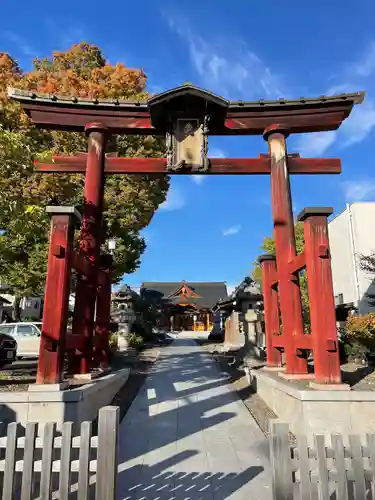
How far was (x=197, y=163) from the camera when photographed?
292 inches

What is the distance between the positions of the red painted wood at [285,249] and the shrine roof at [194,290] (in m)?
36.9

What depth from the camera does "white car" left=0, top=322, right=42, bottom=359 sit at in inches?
590

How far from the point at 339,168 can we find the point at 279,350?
4.40 metres

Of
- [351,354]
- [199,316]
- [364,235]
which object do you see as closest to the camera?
[351,354]

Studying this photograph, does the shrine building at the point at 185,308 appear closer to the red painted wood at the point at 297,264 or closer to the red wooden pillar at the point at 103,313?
the red wooden pillar at the point at 103,313

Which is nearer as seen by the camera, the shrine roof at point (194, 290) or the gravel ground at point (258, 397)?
the gravel ground at point (258, 397)

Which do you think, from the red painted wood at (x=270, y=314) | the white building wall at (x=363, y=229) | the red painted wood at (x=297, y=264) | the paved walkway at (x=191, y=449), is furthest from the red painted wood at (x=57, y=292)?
the white building wall at (x=363, y=229)

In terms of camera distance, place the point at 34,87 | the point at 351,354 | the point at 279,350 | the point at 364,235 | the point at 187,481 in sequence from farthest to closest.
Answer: the point at 364,235
the point at 34,87
the point at 351,354
the point at 279,350
the point at 187,481

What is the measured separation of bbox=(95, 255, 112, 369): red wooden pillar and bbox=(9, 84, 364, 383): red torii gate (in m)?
1.83

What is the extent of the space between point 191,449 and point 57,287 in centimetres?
294

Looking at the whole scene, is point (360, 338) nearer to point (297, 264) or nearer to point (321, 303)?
point (297, 264)

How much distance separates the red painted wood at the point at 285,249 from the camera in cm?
671

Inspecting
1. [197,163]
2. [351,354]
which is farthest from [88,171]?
[351,354]

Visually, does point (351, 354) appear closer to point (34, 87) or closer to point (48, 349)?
point (48, 349)
